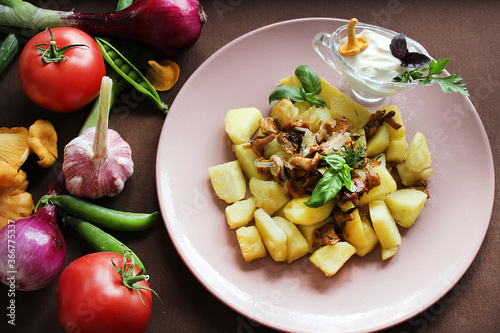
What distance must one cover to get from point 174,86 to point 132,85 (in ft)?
0.83

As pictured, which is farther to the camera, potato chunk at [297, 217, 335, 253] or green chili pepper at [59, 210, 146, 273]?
green chili pepper at [59, 210, 146, 273]

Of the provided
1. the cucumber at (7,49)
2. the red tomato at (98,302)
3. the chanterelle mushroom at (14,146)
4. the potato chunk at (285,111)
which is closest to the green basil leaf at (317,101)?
the potato chunk at (285,111)

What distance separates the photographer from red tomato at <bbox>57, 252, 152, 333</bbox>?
206cm

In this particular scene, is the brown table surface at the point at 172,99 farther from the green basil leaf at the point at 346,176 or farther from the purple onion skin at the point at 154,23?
the green basil leaf at the point at 346,176

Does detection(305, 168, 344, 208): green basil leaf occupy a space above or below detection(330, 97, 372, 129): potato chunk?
below

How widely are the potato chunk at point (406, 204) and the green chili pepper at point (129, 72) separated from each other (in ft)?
4.61

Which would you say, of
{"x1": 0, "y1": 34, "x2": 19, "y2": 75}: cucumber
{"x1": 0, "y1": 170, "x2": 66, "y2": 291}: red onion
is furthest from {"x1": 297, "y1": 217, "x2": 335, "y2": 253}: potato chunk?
{"x1": 0, "y1": 34, "x2": 19, "y2": 75}: cucumber

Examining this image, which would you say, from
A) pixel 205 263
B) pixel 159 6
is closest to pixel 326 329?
pixel 205 263

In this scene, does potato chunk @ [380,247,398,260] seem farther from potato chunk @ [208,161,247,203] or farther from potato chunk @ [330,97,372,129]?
potato chunk @ [208,161,247,203]

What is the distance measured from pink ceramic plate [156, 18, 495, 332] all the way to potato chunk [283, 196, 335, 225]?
0.87 ft

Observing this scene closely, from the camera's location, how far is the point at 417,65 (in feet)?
7.13

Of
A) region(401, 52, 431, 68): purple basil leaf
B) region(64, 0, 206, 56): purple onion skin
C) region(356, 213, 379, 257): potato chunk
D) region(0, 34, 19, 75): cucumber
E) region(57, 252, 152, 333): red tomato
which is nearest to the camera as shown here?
region(57, 252, 152, 333): red tomato

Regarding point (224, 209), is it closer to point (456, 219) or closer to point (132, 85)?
point (132, 85)

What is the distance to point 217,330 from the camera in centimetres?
233
